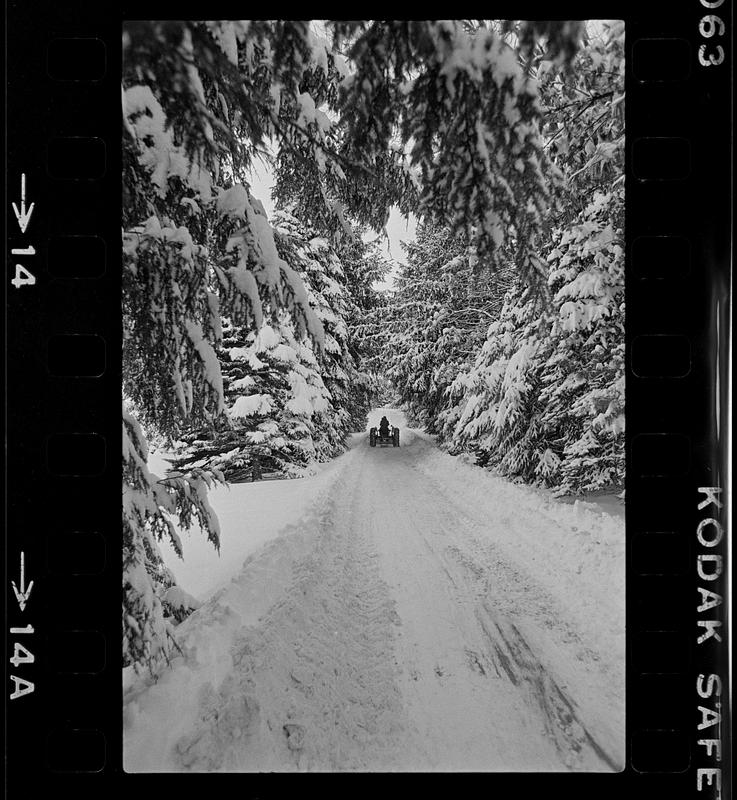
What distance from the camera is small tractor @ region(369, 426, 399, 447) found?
10.1 ft

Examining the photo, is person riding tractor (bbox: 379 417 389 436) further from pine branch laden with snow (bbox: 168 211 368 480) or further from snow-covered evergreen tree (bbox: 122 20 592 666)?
snow-covered evergreen tree (bbox: 122 20 592 666)

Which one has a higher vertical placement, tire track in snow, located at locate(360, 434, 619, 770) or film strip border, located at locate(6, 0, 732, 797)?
film strip border, located at locate(6, 0, 732, 797)

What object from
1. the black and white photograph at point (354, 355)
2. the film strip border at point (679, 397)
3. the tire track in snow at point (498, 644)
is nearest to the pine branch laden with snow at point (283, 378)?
the black and white photograph at point (354, 355)

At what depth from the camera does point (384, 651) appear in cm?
149

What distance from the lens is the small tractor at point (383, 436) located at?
3.09 m

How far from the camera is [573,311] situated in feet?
5.25
